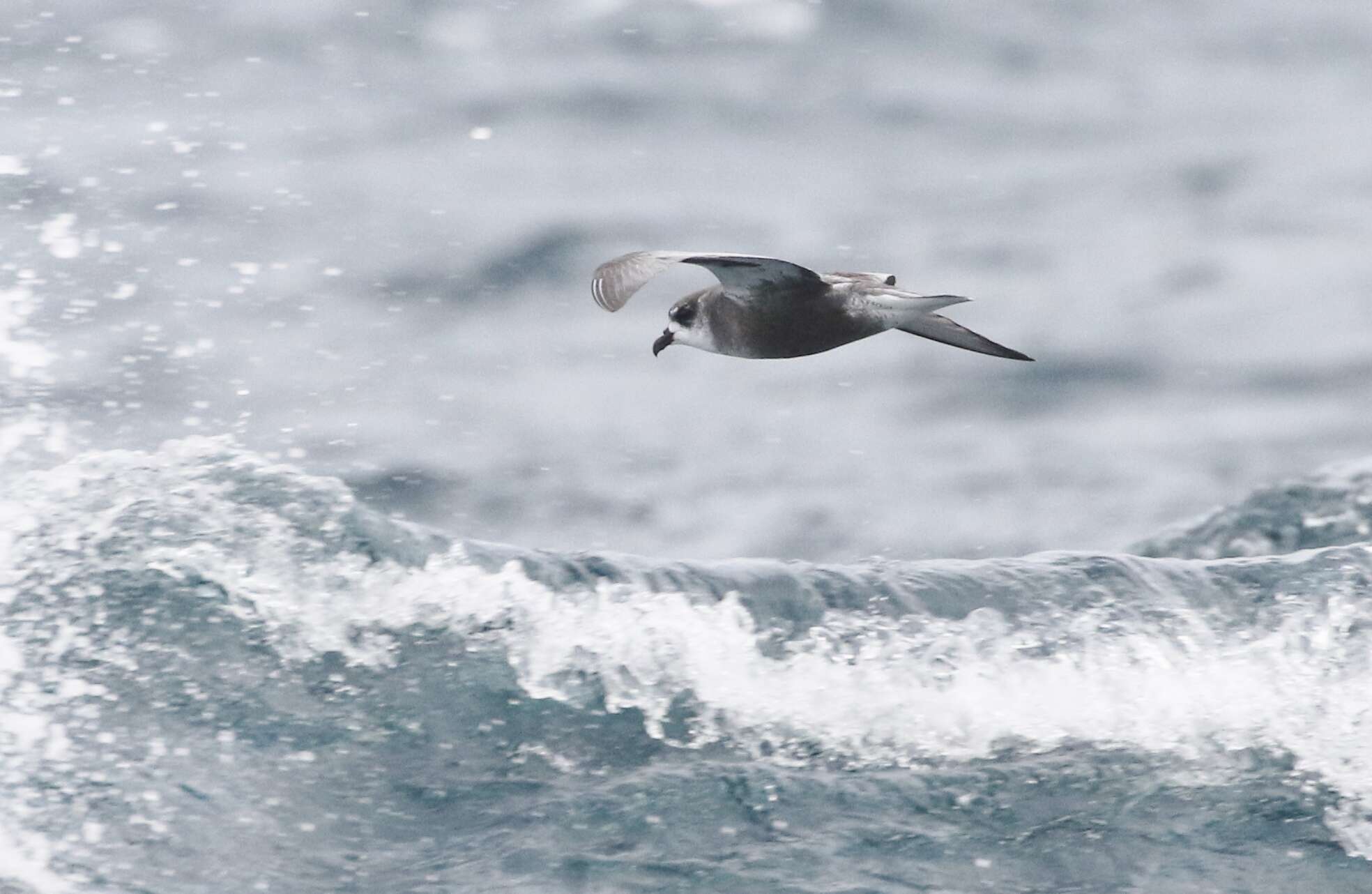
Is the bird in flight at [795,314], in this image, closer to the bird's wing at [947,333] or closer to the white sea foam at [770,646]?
the bird's wing at [947,333]

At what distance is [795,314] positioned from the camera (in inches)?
306

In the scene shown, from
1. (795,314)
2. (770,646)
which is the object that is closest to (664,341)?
(795,314)

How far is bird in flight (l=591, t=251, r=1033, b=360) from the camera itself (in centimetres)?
755

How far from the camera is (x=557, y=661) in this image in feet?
30.8

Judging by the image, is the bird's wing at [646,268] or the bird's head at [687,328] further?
the bird's head at [687,328]

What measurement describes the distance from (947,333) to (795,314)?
904 millimetres

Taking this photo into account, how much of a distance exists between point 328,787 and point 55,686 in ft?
6.13

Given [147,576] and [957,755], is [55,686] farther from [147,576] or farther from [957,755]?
[957,755]

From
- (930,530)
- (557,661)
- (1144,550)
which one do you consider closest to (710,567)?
(557,661)

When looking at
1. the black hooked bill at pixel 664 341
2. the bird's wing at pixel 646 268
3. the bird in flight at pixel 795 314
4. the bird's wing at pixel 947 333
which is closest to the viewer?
the bird's wing at pixel 646 268

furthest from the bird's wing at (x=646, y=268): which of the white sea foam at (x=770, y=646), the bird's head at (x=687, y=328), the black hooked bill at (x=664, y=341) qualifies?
the white sea foam at (x=770, y=646)

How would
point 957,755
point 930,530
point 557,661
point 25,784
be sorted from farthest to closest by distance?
point 930,530, point 557,661, point 957,755, point 25,784

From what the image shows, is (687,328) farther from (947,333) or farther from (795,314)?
(947,333)

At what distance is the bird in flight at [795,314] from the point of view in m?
7.55
